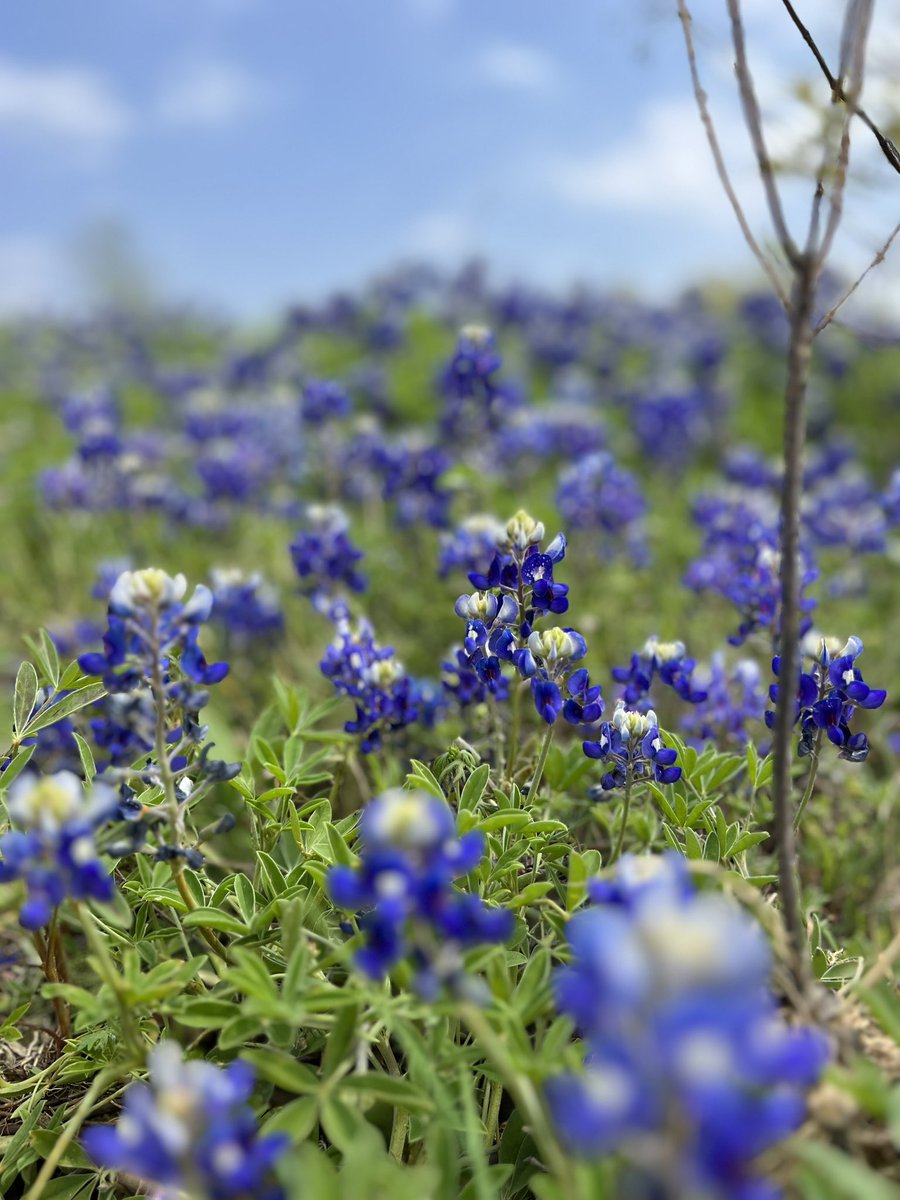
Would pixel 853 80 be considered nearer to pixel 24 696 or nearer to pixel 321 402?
pixel 24 696

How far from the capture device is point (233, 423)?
8.06m

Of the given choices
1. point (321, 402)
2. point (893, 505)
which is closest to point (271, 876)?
point (893, 505)

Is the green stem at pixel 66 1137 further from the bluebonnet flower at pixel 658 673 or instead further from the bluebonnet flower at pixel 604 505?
the bluebonnet flower at pixel 604 505

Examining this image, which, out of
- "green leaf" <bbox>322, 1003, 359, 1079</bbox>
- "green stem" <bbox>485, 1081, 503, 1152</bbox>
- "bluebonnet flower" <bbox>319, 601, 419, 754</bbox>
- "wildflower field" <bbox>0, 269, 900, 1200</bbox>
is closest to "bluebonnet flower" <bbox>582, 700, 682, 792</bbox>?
"wildflower field" <bbox>0, 269, 900, 1200</bbox>

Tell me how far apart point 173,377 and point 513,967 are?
1096 centimetres

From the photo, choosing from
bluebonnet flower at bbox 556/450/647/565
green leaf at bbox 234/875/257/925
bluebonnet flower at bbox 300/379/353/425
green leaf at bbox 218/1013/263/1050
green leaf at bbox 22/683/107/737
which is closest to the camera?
green leaf at bbox 218/1013/263/1050

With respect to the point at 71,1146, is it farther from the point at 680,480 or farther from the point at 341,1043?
the point at 680,480

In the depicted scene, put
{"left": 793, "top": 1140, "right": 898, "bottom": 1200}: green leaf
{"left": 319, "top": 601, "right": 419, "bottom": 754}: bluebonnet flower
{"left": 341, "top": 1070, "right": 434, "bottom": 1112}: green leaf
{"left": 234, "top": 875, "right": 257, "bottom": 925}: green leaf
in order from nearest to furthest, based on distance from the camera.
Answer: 1. {"left": 793, "top": 1140, "right": 898, "bottom": 1200}: green leaf
2. {"left": 341, "top": 1070, "right": 434, "bottom": 1112}: green leaf
3. {"left": 234, "top": 875, "right": 257, "bottom": 925}: green leaf
4. {"left": 319, "top": 601, "right": 419, "bottom": 754}: bluebonnet flower

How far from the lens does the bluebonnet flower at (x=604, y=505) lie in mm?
5266

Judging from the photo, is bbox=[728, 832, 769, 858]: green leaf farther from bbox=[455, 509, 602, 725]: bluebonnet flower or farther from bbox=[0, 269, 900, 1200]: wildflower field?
bbox=[455, 509, 602, 725]: bluebonnet flower

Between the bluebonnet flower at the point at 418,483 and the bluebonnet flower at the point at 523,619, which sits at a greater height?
the bluebonnet flower at the point at 418,483

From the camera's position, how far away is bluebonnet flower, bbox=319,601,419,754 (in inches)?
107

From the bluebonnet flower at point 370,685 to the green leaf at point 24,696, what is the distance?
75 centimetres

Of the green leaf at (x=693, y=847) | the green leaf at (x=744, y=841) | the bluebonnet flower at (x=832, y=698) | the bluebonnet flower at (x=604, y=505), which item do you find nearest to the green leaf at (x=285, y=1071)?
the green leaf at (x=693, y=847)
